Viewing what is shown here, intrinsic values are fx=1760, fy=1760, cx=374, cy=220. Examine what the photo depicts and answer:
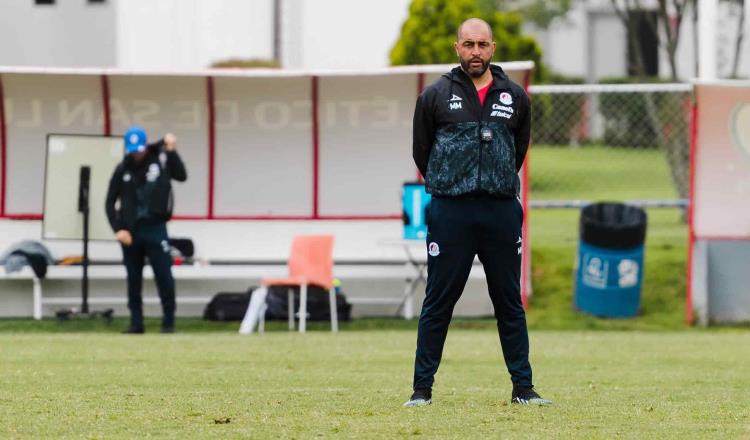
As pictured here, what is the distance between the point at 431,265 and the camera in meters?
8.90

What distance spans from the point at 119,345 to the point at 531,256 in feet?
21.9

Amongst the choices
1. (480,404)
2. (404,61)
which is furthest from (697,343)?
(404,61)

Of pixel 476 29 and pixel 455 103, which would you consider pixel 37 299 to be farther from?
pixel 476 29

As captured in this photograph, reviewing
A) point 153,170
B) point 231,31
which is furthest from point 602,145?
point 153,170

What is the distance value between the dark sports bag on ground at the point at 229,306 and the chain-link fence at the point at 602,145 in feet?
21.3

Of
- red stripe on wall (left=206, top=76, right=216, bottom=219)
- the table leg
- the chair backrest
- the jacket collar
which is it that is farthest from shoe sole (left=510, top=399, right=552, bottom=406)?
red stripe on wall (left=206, top=76, right=216, bottom=219)

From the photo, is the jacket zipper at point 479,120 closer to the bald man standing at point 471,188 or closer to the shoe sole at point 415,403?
the bald man standing at point 471,188

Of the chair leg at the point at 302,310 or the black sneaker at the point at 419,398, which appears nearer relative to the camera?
the black sneaker at the point at 419,398

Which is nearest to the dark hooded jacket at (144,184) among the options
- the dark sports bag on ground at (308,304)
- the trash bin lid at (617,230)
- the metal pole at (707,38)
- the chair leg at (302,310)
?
the chair leg at (302,310)

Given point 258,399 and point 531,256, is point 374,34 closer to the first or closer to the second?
point 531,256

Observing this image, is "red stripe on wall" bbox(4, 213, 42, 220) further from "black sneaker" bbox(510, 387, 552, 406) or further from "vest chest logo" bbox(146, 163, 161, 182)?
"black sneaker" bbox(510, 387, 552, 406)

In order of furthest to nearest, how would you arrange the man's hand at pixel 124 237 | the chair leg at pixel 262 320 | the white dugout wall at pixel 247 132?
the white dugout wall at pixel 247 132
the chair leg at pixel 262 320
the man's hand at pixel 124 237

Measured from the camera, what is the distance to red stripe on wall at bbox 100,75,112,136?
18.8 m

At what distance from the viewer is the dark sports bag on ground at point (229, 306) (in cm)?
1792
